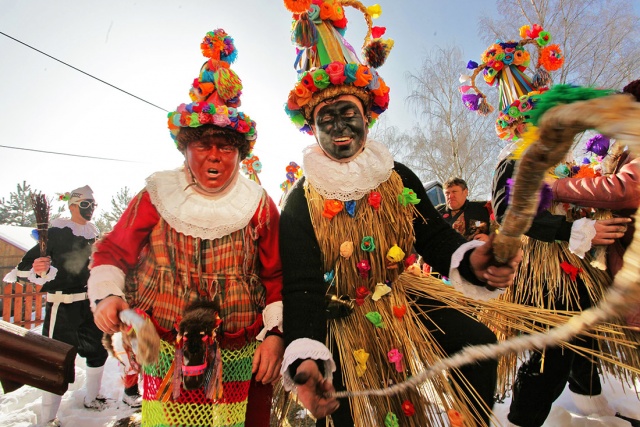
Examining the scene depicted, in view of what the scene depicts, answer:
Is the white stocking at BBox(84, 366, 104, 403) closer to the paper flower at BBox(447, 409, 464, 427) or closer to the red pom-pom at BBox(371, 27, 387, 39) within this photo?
the paper flower at BBox(447, 409, 464, 427)

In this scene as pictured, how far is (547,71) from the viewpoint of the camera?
9.56 ft

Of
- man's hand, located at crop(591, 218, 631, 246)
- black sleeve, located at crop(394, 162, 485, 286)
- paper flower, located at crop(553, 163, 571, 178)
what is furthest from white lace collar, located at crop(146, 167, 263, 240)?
paper flower, located at crop(553, 163, 571, 178)

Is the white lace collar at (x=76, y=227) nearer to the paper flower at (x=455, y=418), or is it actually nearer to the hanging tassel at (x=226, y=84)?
the hanging tassel at (x=226, y=84)

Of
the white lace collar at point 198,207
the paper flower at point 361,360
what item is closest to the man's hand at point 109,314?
the white lace collar at point 198,207

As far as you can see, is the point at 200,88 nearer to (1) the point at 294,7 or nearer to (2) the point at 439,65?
(1) the point at 294,7

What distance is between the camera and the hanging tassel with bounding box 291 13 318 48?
6.37 ft

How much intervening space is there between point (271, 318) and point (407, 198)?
863 millimetres

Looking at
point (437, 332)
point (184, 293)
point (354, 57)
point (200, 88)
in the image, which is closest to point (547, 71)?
point (354, 57)

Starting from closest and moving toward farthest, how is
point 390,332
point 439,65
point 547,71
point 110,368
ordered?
point 390,332 → point 547,71 → point 110,368 → point 439,65

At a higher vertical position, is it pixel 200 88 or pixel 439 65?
pixel 439 65

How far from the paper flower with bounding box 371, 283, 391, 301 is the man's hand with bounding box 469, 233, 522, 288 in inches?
16.9

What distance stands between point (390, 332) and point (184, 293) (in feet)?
3.20

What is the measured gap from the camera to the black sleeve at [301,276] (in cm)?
146

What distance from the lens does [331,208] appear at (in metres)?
1.69
